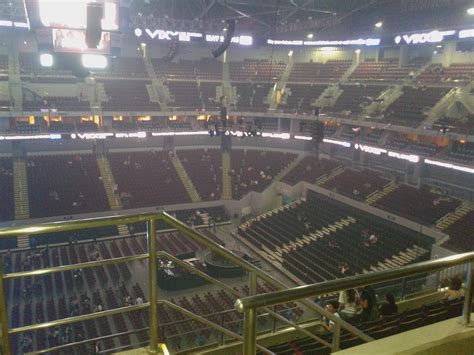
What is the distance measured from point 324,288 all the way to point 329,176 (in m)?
27.1

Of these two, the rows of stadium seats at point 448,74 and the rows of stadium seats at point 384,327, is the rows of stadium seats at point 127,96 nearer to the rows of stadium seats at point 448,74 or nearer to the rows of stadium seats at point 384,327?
the rows of stadium seats at point 448,74

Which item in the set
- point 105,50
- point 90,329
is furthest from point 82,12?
point 90,329

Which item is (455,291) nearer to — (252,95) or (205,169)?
(205,169)

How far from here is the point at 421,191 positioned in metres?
23.2

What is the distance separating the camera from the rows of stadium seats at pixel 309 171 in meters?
28.7

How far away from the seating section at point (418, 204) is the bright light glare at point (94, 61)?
677 inches

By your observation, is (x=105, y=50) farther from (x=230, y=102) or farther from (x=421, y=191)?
(x=230, y=102)

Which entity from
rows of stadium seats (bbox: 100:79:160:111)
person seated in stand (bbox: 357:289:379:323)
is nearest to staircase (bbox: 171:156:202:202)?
rows of stadium seats (bbox: 100:79:160:111)

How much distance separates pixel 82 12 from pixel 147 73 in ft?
89.1

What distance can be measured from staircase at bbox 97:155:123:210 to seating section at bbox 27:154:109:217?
10.7 inches

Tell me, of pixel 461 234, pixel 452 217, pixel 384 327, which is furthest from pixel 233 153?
pixel 384 327

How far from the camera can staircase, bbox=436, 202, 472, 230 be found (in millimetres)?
19406

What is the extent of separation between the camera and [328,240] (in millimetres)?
21641

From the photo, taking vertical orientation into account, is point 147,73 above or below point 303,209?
above
